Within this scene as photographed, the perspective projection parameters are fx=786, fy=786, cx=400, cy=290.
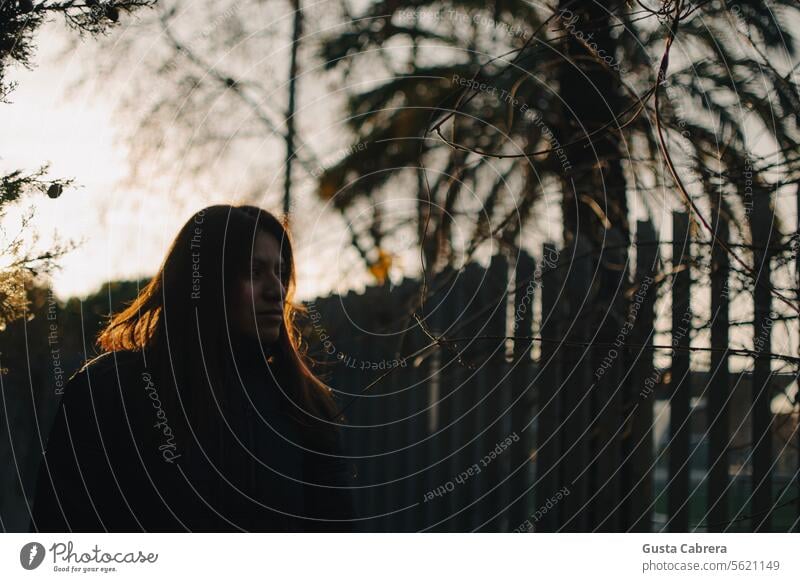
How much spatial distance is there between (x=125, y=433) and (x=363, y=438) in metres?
1.81

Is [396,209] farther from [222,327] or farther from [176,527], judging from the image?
[176,527]

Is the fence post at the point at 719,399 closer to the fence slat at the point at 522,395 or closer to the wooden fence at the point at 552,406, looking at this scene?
the wooden fence at the point at 552,406

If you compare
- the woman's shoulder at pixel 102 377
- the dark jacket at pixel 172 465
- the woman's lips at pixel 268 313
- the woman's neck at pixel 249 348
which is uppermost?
the woman's lips at pixel 268 313

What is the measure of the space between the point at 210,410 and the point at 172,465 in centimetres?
12

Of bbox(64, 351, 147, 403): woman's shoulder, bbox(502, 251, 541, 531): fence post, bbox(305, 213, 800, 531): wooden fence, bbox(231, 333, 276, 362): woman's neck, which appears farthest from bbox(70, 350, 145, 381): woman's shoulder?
bbox(502, 251, 541, 531): fence post

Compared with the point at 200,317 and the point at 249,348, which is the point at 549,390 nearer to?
the point at 249,348

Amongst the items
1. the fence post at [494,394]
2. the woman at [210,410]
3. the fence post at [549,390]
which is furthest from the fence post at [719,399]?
the woman at [210,410]

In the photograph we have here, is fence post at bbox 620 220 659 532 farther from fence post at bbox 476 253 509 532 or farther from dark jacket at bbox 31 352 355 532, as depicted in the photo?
dark jacket at bbox 31 352 355 532

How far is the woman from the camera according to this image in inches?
54.3

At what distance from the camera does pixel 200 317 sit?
1.47 meters

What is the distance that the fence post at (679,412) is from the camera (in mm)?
1896

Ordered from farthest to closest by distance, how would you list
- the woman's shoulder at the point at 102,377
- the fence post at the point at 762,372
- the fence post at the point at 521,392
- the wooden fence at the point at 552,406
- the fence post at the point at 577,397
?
the fence post at the point at 521,392 → the fence post at the point at 577,397 → the wooden fence at the point at 552,406 → the fence post at the point at 762,372 → the woman's shoulder at the point at 102,377

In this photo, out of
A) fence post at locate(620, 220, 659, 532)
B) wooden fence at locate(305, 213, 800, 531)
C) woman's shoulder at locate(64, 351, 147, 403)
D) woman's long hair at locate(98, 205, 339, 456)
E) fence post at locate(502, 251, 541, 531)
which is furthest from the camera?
fence post at locate(502, 251, 541, 531)
